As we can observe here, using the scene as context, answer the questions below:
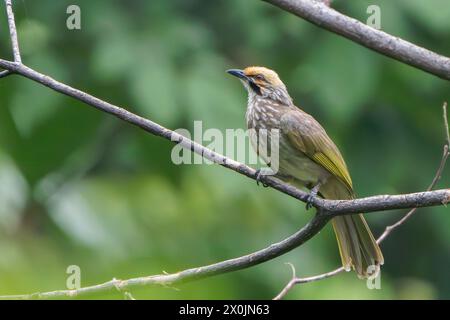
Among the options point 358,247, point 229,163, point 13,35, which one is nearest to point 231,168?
point 229,163

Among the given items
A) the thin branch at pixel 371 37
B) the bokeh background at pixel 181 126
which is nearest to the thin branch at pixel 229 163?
the thin branch at pixel 371 37

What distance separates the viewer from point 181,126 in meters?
7.32

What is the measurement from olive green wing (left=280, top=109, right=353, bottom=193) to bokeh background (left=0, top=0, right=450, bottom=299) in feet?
4.26

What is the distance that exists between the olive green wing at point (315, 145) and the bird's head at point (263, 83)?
16.1 inches

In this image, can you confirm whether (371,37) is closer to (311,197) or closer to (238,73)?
(311,197)

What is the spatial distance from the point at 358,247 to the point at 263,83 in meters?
1.19

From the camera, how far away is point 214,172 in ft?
24.3

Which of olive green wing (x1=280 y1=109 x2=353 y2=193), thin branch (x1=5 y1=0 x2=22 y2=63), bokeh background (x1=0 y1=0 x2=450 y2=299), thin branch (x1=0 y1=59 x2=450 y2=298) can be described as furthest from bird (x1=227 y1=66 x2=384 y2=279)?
thin branch (x1=5 y1=0 x2=22 y2=63)

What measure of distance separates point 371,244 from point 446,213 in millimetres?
4173

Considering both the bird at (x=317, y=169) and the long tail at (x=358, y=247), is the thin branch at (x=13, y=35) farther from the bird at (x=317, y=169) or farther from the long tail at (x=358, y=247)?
the long tail at (x=358, y=247)

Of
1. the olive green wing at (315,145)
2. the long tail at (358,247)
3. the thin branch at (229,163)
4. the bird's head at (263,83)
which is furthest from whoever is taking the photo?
the bird's head at (263,83)

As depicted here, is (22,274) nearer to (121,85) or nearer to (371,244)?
(371,244)

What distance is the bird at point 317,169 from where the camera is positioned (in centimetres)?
523

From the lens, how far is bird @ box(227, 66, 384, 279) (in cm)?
523
